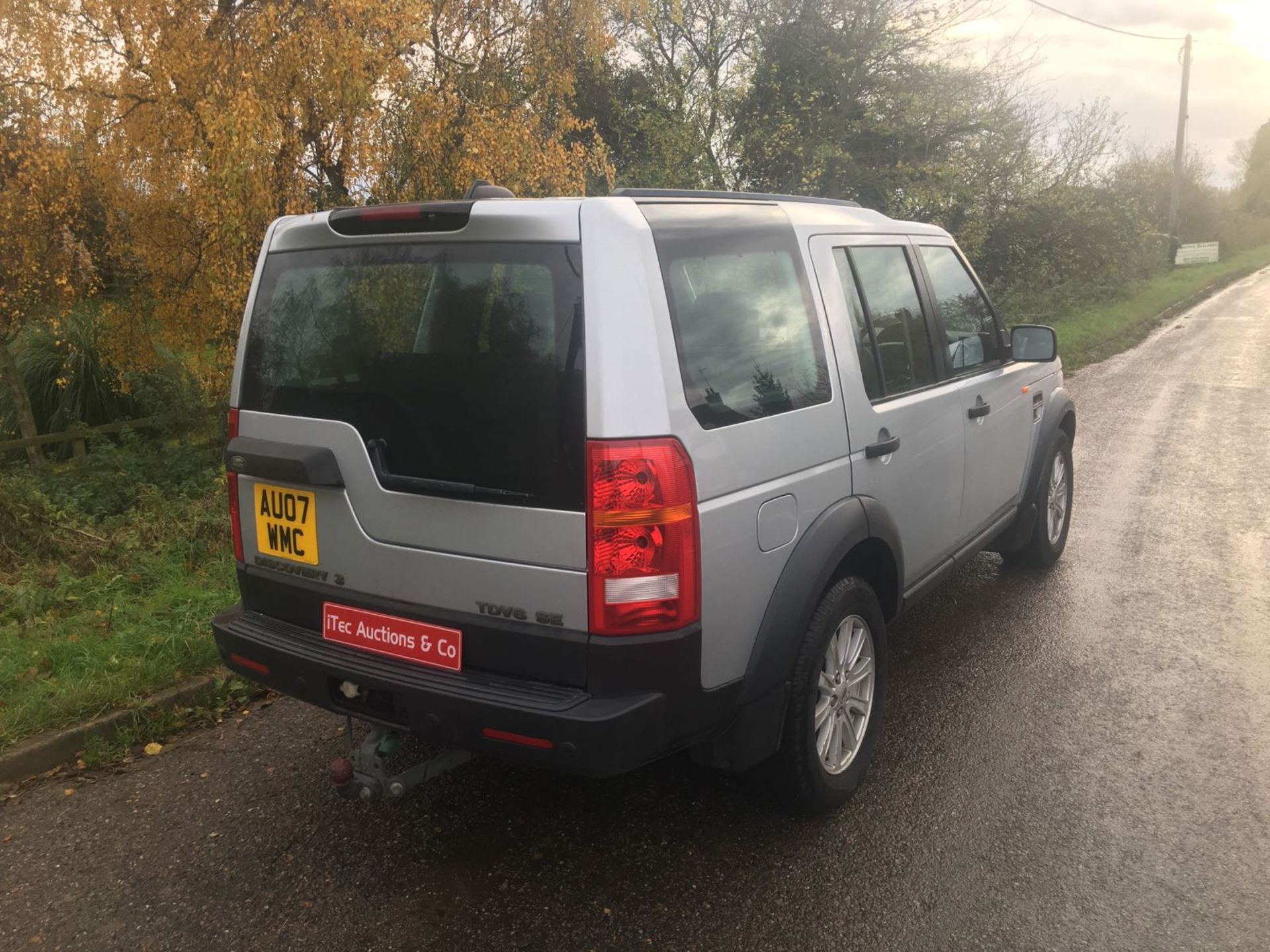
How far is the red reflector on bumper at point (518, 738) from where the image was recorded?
2354 mm

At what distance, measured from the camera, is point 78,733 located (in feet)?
12.0

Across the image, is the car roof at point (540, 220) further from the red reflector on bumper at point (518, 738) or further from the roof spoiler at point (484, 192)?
the red reflector on bumper at point (518, 738)

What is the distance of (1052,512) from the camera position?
17.9ft

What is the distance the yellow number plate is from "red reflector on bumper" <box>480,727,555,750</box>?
2.70ft

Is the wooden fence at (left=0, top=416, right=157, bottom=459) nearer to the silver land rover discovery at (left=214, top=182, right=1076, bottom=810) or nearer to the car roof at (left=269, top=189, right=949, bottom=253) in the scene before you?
the silver land rover discovery at (left=214, top=182, right=1076, bottom=810)

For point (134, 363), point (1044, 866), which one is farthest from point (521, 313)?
point (134, 363)

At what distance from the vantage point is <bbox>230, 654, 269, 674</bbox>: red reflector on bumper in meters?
2.87

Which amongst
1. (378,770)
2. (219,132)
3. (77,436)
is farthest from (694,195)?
(77,436)

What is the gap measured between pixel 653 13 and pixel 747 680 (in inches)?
562

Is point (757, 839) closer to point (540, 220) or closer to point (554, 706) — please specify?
point (554, 706)

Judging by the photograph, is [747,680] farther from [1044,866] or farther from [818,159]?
[818,159]

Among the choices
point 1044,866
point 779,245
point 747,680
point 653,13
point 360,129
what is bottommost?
point 1044,866

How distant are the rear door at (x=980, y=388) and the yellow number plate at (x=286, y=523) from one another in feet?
8.81

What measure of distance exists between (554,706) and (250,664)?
45.0 inches
